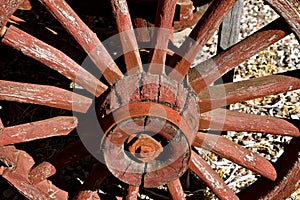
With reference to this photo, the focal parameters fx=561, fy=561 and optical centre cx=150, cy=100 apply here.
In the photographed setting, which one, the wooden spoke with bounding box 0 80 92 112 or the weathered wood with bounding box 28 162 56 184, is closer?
the wooden spoke with bounding box 0 80 92 112

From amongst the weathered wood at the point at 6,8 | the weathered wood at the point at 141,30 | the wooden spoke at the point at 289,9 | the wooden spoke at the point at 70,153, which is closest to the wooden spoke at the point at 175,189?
the wooden spoke at the point at 70,153

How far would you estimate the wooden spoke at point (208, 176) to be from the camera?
215 cm

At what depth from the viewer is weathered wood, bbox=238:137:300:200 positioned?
7.02ft

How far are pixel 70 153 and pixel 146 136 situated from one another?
38 cm

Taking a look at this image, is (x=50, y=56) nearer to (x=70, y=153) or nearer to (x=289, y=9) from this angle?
(x=70, y=153)

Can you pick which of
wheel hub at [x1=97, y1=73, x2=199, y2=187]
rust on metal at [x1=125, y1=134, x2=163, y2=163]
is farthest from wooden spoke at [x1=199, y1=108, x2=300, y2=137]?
rust on metal at [x1=125, y1=134, x2=163, y2=163]

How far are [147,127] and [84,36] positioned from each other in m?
0.40

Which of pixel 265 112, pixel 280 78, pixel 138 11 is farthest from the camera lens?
pixel 265 112

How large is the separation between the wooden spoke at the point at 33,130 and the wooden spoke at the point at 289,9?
85cm

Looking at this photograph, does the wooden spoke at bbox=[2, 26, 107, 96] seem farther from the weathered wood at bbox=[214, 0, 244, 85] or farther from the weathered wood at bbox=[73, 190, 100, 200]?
the weathered wood at bbox=[214, 0, 244, 85]

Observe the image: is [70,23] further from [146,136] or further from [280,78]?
[280,78]

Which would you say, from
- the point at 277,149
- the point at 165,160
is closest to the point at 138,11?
the point at 165,160

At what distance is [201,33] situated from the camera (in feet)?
6.64

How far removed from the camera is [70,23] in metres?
1.97
